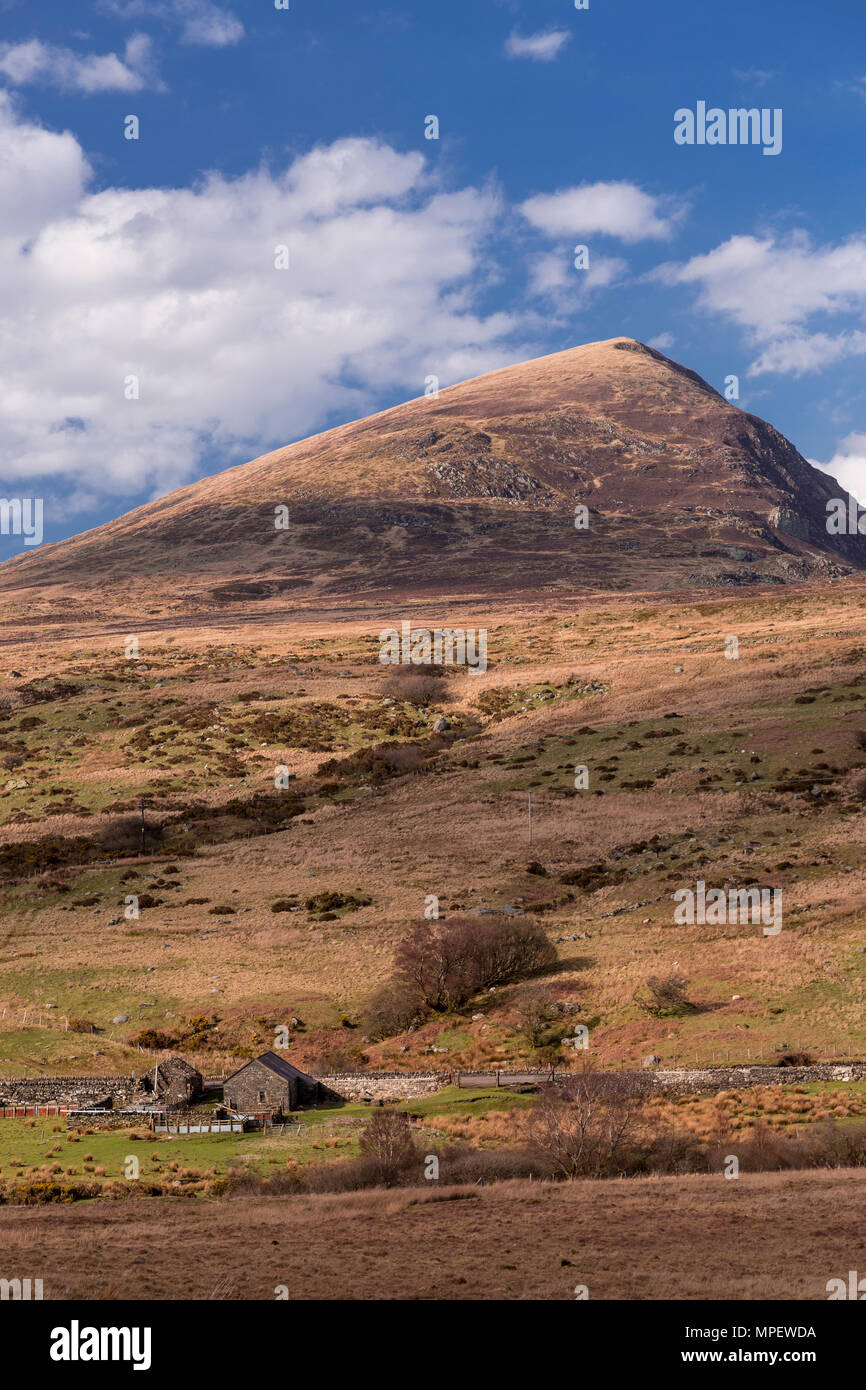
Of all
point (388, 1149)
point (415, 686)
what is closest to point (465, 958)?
point (388, 1149)

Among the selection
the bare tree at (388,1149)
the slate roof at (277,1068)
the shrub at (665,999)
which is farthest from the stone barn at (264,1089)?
the shrub at (665,999)

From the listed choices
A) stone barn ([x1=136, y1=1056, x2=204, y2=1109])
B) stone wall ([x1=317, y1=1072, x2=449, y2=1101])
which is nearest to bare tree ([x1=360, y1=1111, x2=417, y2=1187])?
stone wall ([x1=317, y1=1072, x2=449, y2=1101])

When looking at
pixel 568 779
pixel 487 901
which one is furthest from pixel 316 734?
pixel 487 901

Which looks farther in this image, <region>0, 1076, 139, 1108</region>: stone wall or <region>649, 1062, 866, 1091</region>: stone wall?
<region>0, 1076, 139, 1108</region>: stone wall

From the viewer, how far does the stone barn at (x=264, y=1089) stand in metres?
38.9

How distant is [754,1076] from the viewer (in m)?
37.5

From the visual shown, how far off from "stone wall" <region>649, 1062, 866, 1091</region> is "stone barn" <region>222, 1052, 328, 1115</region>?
515 inches

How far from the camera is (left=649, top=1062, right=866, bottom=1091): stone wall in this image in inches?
1455

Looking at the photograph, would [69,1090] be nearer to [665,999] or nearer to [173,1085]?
[173,1085]

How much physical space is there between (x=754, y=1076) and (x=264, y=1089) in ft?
57.8

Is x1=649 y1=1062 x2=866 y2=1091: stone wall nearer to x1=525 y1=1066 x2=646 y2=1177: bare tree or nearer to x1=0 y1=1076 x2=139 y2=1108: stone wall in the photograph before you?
x1=525 y1=1066 x2=646 y2=1177: bare tree

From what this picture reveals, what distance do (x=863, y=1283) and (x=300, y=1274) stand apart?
9.96 meters

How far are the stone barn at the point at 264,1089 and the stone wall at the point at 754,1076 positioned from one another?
42.9ft

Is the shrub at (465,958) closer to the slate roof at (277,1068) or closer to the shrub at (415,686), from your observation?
the slate roof at (277,1068)
